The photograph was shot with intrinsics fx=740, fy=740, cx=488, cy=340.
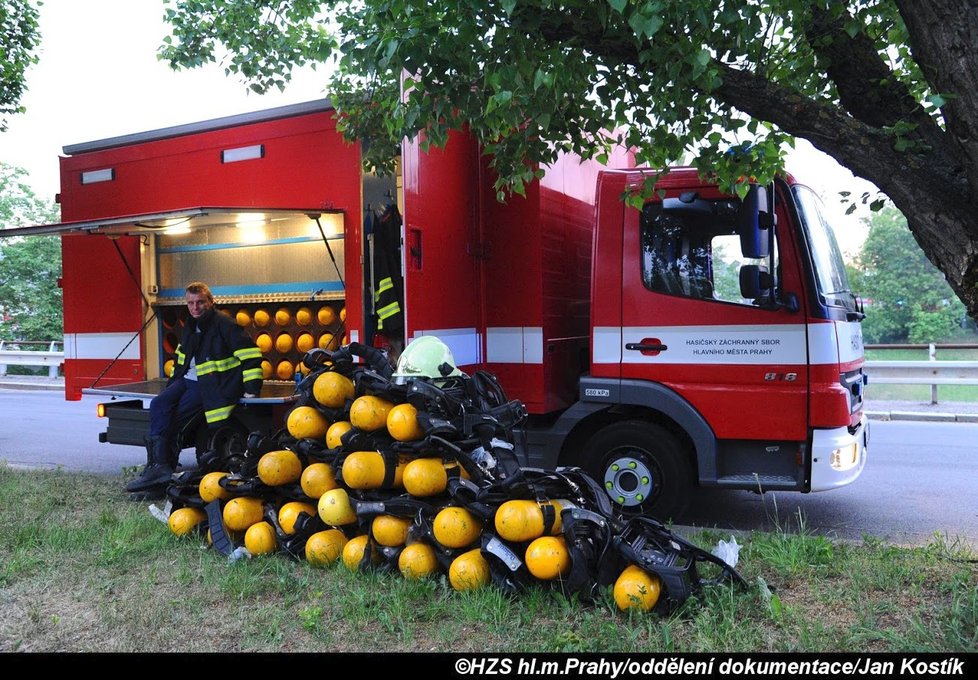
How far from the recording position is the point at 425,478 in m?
3.92

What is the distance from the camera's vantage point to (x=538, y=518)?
3615mm

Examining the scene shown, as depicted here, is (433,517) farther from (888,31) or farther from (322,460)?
(888,31)

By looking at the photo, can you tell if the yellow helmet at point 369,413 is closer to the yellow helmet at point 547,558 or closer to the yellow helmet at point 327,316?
the yellow helmet at point 547,558

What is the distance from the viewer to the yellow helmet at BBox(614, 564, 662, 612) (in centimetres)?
336

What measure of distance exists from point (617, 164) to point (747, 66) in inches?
106

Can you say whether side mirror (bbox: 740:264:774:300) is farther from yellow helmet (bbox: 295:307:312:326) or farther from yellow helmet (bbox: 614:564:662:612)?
yellow helmet (bbox: 295:307:312:326)

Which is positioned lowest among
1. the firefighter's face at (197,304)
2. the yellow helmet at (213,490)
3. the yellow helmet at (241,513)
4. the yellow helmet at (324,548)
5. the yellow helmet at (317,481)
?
the yellow helmet at (324,548)

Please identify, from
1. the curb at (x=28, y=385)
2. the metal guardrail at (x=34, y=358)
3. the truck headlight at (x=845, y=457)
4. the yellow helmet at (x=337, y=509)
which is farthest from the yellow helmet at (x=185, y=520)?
the curb at (x=28, y=385)

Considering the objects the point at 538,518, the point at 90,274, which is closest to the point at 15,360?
the point at 90,274

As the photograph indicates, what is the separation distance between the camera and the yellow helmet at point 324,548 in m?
4.18

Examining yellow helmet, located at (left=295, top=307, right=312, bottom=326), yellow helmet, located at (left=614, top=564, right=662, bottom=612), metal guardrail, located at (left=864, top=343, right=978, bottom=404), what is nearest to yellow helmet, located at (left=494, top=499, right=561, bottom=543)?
yellow helmet, located at (left=614, top=564, right=662, bottom=612)

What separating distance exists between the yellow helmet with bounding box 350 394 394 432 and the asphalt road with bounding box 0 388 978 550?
238cm

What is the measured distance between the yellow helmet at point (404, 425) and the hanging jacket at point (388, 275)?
1343mm

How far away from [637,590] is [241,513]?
246 centimetres
